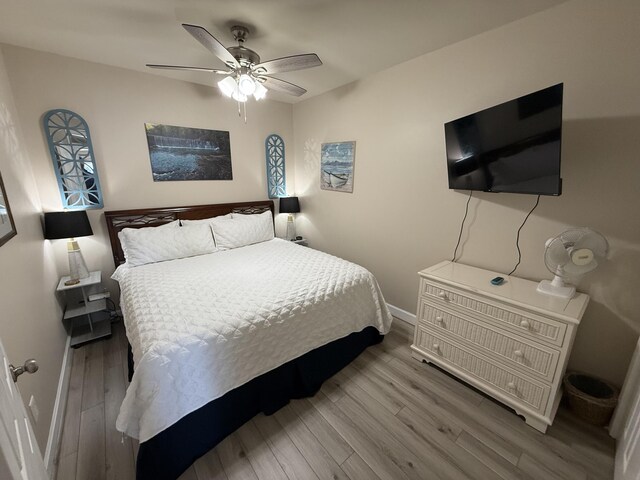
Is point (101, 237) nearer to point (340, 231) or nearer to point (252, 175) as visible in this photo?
point (252, 175)

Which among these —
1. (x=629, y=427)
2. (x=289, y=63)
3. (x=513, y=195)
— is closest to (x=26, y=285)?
(x=289, y=63)

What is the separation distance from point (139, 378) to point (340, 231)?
2.45 meters

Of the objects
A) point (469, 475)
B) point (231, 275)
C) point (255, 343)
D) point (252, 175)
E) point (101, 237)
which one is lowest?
point (469, 475)

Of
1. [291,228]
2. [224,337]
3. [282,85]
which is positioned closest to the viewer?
[224,337]

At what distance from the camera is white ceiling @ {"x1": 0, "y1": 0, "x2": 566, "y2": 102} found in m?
1.56

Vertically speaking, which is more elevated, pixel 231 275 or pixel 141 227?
pixel 141 227

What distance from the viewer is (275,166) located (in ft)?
11.8

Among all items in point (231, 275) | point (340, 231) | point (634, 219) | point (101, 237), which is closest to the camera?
point (634, 219)

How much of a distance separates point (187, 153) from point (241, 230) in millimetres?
1042

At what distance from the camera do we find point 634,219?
4.75 feet

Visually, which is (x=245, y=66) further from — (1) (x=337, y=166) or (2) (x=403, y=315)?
(2) (x=403, y=315)

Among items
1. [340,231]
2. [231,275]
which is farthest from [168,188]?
[340,231]

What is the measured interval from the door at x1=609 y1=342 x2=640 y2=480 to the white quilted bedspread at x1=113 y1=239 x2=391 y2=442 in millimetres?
1384

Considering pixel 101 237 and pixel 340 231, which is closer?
pixel 101 237
